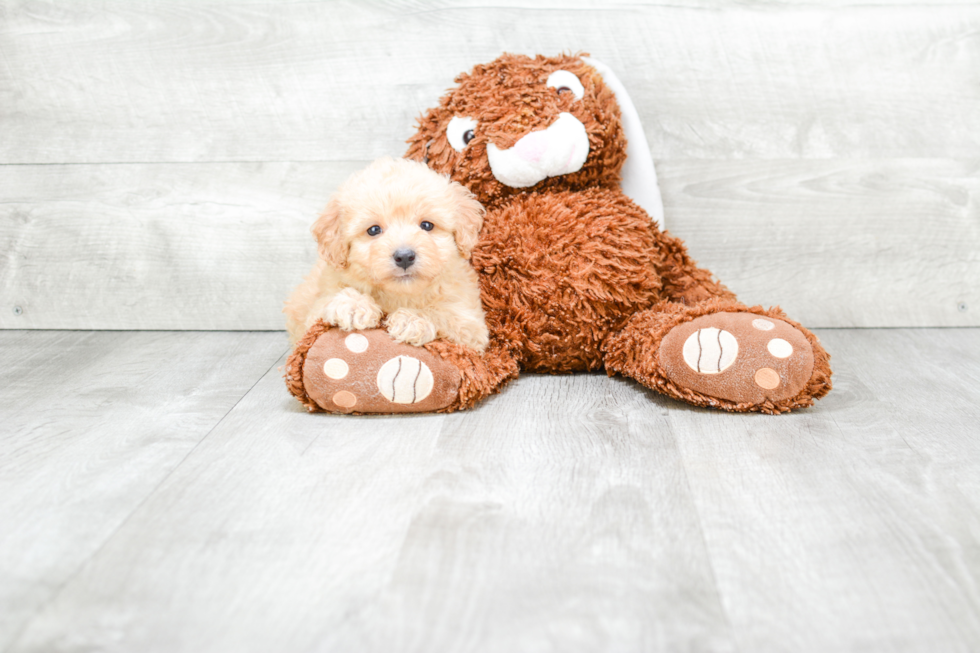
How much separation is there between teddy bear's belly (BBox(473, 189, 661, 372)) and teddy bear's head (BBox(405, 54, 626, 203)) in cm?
4

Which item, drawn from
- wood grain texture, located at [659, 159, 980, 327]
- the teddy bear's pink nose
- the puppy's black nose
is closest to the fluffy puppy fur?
the puppy's black nose

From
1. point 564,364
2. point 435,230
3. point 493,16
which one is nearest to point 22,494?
point 435,230

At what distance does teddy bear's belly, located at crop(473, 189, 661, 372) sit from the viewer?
3.69 ft

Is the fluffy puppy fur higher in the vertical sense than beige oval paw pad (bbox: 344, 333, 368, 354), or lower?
higher

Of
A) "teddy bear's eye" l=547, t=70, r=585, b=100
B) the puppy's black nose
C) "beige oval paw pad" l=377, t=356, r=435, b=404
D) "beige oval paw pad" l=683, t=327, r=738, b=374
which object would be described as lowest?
"beige oval paw pad" l=377, t=356, r=435, b=404

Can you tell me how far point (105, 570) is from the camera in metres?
0.68

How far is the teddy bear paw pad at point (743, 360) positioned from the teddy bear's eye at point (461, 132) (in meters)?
0.44

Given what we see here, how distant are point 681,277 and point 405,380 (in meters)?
0.50

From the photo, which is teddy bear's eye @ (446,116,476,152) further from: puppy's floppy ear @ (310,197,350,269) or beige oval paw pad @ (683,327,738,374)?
A: beige oval paw pad @ (683,327,738,374)

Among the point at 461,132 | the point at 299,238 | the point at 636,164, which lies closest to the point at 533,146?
the point at 461,132

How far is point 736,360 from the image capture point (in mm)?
986

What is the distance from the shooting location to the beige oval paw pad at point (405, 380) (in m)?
0.99

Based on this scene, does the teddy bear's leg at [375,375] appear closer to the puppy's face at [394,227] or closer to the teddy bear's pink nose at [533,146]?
the puppy's face at [394,227]

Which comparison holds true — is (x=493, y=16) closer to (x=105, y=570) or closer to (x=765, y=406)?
(x=765, y=406)
